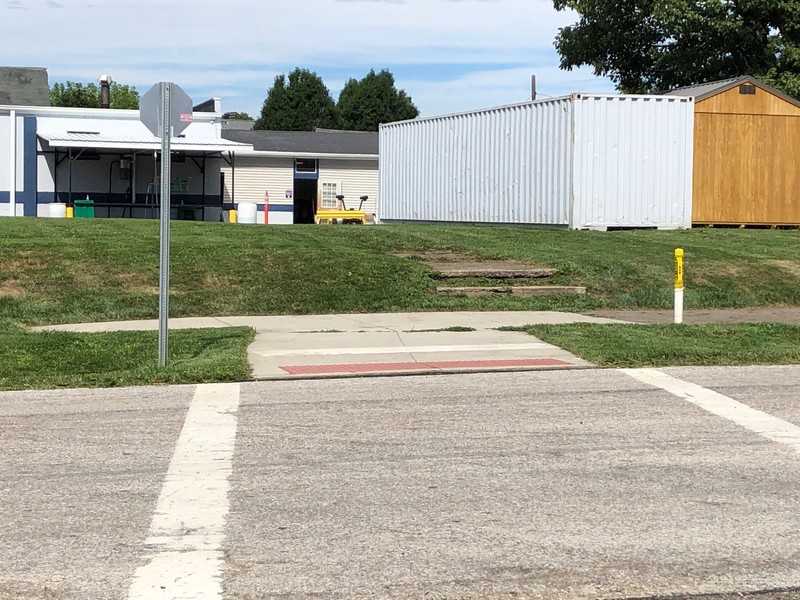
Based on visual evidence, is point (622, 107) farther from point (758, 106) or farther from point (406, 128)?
point (406, 128)

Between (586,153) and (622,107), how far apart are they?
1.51 m

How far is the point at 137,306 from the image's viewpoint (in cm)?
1555

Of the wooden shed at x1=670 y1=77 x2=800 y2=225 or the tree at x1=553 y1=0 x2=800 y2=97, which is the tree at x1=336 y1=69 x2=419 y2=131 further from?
the wooden shed at x1=670 y1=77 x2=800 y2=225

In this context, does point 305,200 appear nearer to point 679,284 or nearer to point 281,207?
point 281,207

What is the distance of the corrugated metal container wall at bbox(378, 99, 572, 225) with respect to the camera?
25.9 m

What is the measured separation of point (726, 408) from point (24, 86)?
47074 mm

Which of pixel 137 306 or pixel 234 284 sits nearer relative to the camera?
pixel 137 306

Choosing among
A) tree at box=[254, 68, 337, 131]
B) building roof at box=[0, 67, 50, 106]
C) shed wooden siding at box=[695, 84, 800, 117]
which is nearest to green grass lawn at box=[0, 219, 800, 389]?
shed wooden siding at box=[695, 84, 800, 117]

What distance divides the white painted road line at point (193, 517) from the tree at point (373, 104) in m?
101

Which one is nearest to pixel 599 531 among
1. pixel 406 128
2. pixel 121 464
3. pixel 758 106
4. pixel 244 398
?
pixel 121 464

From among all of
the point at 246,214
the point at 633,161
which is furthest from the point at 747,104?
the point at 246,214

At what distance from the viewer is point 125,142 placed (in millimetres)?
38625

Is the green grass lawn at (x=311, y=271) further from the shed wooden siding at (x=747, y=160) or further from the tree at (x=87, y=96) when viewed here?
the tree at (x=87, y=96)

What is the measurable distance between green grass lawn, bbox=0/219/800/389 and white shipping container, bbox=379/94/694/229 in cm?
321
